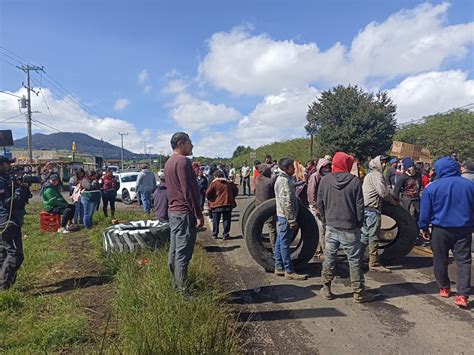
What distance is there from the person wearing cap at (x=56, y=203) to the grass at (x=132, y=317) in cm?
384

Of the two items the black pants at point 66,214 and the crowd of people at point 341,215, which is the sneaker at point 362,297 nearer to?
the crowd of people at point 341,215

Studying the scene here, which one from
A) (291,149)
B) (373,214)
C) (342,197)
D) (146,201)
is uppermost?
(291,149)

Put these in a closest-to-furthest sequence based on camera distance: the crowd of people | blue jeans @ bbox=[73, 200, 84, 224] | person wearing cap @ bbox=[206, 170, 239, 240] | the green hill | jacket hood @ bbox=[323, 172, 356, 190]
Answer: the crowd of people
jacket hood @ bbox=[323, 172, 356, 190]
person wearing cap @ bbox=[206, 170, 239, 240]
blue jeans @ bbox=[73, 200, 84, 224]
the green hill

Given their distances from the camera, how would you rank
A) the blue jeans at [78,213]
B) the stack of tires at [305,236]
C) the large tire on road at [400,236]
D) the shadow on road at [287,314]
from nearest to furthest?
the shadow on road at [287,314], the stack of tires at [305,236], the large tire on road at [400,236], the blue jeans at [78,213]

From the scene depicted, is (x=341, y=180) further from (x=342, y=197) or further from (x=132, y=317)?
(x=132, y=317)

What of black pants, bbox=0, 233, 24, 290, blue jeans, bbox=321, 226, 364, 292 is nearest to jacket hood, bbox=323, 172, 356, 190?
blue jeans, bbox=321, 226, 364, 292

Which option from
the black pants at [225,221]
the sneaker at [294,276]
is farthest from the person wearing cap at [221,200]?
the sneaker at [294,276]

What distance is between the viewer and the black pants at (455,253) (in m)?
4.38

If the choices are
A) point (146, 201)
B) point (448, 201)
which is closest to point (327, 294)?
point (448, 201)

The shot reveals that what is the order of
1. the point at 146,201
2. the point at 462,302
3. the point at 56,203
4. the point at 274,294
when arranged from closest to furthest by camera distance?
1. the point at 462,302
2. the point at 274,294
3. the point at 56,203
4. the point at 146,201

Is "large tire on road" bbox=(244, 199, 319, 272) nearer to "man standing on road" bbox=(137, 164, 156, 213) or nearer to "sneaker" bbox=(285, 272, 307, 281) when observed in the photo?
"sneaker" bbox=(285, 272, 307, 281)

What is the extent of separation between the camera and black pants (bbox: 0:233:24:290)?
500 cm

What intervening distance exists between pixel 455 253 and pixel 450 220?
1.40ft

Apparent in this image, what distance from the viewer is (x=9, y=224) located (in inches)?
195
